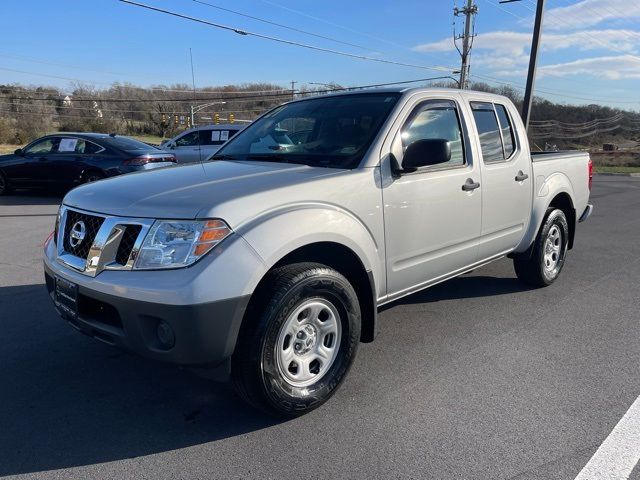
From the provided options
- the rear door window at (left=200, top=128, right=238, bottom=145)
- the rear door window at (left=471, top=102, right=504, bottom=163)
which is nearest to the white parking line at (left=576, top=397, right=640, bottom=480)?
the rear door window at (left=471, top=102, right=504, bottom=163)

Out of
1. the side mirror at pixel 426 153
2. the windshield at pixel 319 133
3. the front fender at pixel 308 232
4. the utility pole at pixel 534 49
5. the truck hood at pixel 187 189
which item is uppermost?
the utility pole at pixel 534 49

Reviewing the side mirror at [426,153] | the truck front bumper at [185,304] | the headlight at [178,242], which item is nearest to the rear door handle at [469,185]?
the side mirror at [426,153]

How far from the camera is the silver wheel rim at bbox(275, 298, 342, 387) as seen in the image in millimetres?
2912

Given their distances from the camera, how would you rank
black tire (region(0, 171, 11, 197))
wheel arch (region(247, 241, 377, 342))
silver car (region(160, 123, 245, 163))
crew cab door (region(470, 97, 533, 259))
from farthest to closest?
silver car (region(160, 123, 245, 163)), black tire (region(0, 171, 11, 197)), crew cab door (region(470, 97, 533, 259)), wheel arch (region(247, 241, 377, 342))

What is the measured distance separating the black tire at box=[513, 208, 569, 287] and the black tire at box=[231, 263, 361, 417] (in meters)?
2.89

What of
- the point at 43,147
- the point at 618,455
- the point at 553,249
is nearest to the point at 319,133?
the point at 618,455

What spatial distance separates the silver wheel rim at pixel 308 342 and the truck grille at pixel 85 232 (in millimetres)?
1200

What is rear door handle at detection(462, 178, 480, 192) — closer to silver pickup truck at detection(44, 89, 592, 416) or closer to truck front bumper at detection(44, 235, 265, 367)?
silver pickup truck at detection(44, 89, 592, 416)

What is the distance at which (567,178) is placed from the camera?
5594 millimetres

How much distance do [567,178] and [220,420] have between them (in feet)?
15.0

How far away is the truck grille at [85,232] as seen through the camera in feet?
9.43

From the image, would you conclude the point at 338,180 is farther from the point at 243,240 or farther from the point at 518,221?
the point at 518,221

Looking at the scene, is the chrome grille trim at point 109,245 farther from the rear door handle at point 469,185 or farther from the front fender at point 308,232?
the rear door handle at point 469,185

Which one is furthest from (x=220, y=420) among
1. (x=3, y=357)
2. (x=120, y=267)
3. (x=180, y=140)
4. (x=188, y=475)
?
(x=180, y=140)
